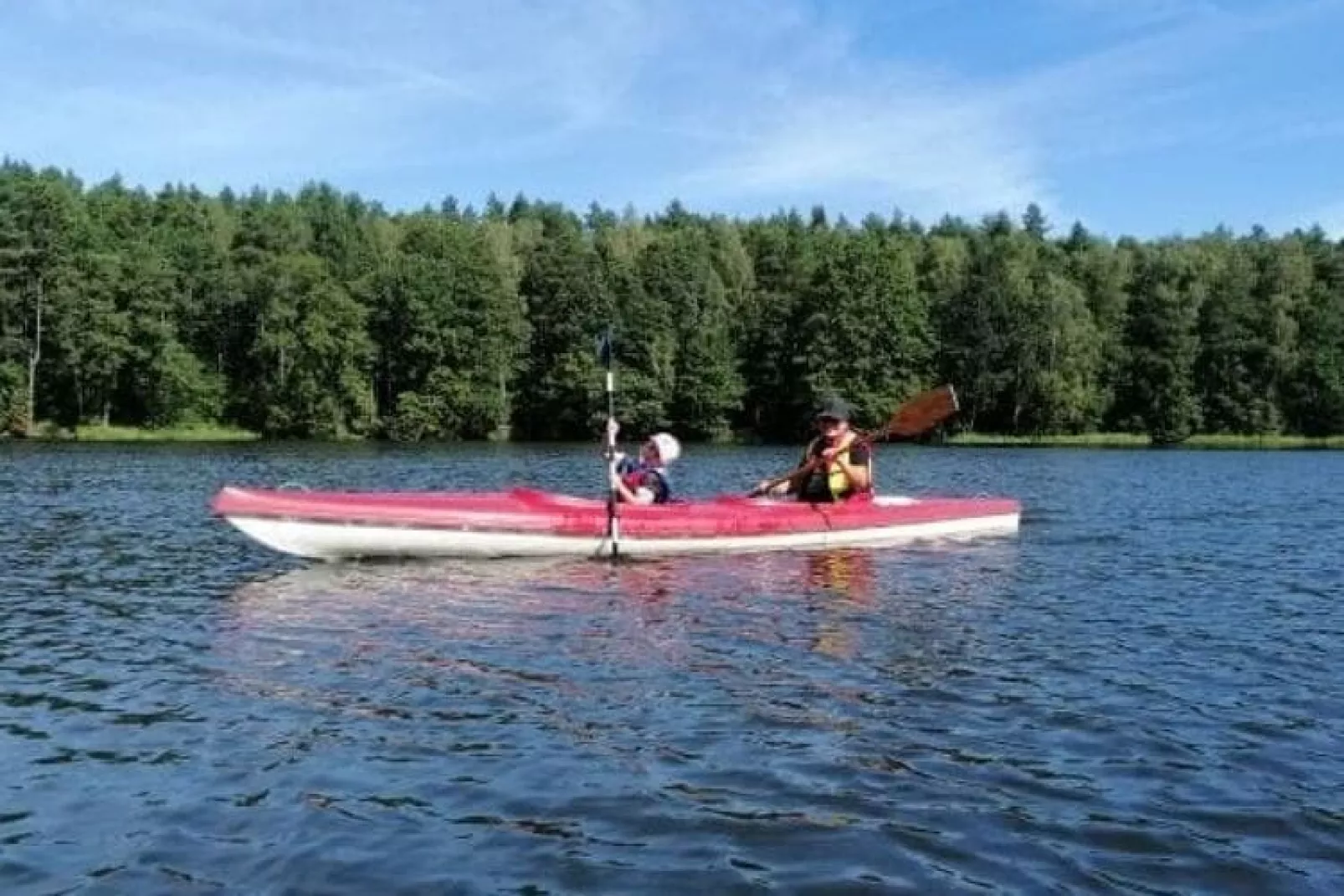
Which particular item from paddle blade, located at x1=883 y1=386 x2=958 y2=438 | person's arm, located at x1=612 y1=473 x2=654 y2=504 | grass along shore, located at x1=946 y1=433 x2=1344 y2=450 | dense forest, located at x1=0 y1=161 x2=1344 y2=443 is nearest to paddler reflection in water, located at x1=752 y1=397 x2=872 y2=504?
paddle blade, located at x1=883 y1=386 x2=958 y2=438

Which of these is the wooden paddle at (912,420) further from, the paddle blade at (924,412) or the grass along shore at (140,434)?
the grass along shore at (140,434)

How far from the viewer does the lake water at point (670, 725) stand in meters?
6.91

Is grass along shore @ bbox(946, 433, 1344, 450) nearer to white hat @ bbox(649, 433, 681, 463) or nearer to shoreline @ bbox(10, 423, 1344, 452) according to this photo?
shoreline @ bbox(10, 423, 1344, 452)

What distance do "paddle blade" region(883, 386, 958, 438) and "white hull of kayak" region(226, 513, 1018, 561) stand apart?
201 cm

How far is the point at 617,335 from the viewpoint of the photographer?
7950 cm

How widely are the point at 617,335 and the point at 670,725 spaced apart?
7061 centimetres

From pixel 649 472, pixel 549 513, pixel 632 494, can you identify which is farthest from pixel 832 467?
pixel 549 513

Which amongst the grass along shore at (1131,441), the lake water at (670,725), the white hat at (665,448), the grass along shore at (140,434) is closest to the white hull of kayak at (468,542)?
the lake water at (670,725)

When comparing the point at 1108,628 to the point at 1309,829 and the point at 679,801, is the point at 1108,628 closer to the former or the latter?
the point at 1309,829

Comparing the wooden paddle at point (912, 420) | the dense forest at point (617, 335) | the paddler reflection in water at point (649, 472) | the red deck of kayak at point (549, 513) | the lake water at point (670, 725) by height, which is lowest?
the lake water at point (670, 725)

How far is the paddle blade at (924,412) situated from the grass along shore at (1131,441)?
51.9 metres

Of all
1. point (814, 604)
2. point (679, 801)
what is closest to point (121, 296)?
point (814, 604)

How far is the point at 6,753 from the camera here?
8.65m

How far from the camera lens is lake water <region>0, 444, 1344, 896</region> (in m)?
6.91
